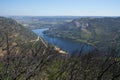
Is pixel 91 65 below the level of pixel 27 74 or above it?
below

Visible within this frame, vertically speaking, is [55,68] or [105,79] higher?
[105,79]

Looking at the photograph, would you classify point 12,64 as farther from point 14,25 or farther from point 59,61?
point 14,25

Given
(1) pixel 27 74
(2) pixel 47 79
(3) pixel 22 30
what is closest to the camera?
(1) pixel 27 74

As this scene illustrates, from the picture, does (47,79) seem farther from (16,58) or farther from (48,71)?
(16,58)

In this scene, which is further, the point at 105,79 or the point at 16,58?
the point at 105,79

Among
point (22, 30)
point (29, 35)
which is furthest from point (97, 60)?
point (22, 30)

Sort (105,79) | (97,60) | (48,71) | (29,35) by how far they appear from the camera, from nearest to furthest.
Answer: (105,79)
(97,60)
(48,71)
(29,35)

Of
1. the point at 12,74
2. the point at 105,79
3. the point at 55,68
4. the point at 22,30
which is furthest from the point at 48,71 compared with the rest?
the point at 22,30

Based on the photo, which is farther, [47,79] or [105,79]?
[47,79]

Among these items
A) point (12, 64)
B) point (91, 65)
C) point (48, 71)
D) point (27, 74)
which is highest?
point (27, 74)
